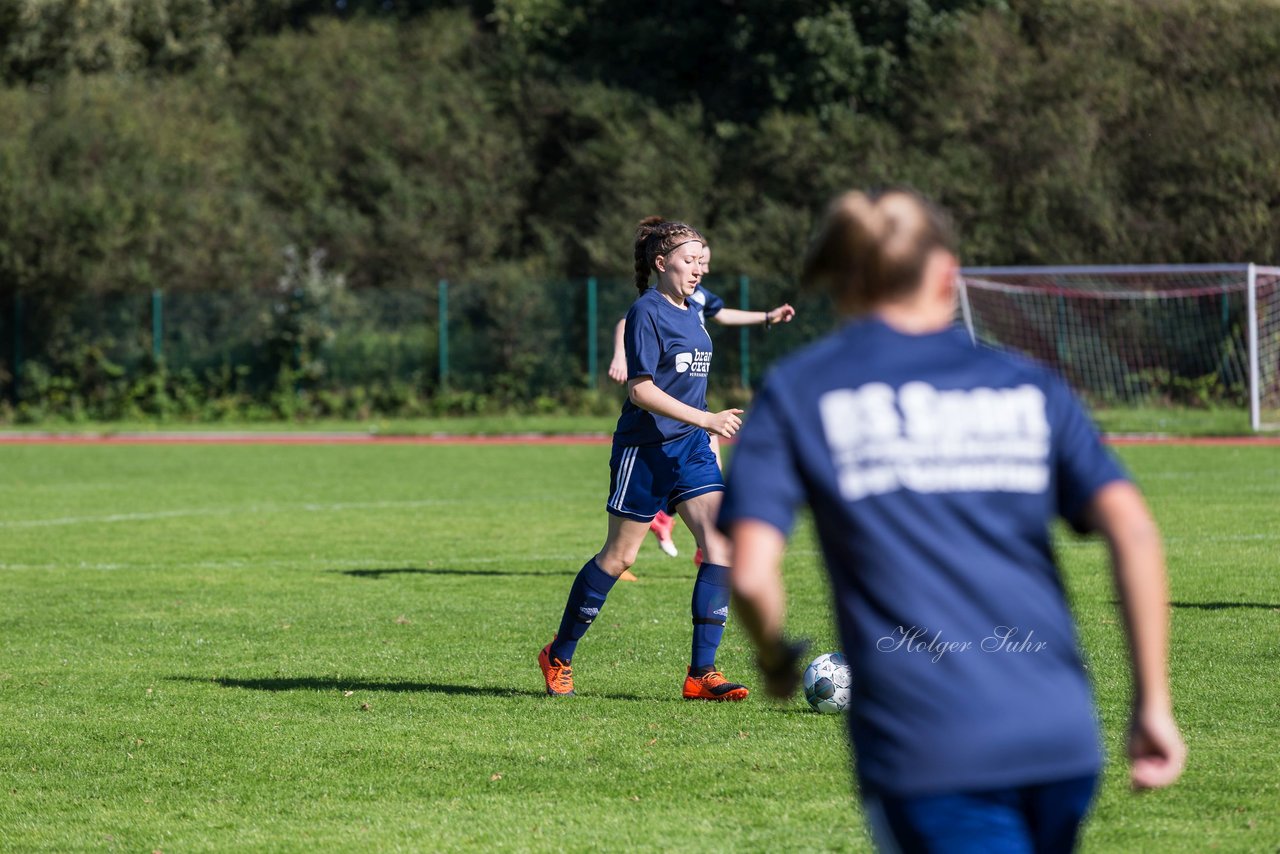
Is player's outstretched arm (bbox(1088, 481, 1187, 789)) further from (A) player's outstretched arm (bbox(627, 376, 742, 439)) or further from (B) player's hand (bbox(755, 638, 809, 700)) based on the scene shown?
(A) player's outstretched arm (bbox(627, 376, 742, 439))

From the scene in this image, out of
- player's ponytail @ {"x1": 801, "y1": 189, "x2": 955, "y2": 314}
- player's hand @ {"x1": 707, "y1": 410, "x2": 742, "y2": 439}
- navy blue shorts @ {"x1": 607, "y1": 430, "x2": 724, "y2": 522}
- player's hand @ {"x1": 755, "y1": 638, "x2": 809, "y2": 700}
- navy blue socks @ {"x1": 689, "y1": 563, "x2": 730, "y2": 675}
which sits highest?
player's ponytail @ {"x1": 801, "y1": 189, "x2": 955, "y2": 314}

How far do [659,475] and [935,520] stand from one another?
4.50m

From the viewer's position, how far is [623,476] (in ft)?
23.2

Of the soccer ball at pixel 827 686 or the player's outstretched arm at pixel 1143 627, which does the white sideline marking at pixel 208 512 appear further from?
the player's outstretched arm at pixel 1143 627

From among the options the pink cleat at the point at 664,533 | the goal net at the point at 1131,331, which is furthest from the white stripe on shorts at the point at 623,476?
the goal net at the point at 1131,331

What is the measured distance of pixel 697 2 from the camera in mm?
37750

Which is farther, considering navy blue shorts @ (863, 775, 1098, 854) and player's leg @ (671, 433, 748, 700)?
player's leg @ (671, 433, 748, 700)

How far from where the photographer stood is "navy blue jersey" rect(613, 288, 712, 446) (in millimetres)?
7043

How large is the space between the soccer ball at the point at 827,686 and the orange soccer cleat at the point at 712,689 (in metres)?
0.38

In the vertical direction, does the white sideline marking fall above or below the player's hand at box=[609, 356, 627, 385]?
below

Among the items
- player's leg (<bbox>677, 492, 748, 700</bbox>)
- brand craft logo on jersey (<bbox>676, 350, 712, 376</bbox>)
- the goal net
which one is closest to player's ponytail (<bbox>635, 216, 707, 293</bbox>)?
brand craft logo on jersey (<bbox>676, 350, 712, 376</bbox>)

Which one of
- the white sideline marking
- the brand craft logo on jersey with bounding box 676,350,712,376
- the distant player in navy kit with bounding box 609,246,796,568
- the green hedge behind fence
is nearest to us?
the brand craft logo on jersey with bounding box 676,350,712,376

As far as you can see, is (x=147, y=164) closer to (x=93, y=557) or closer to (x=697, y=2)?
(x=697, y=2)

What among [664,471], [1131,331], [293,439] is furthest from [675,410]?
[1131,331]
